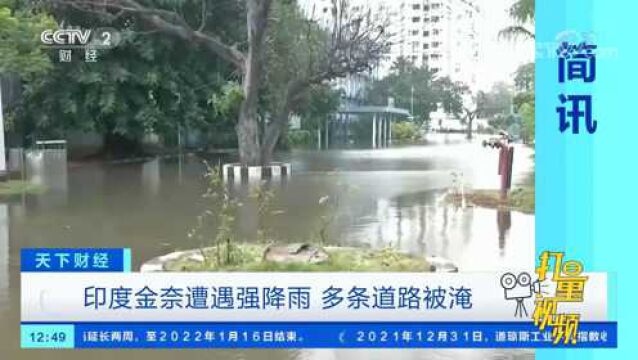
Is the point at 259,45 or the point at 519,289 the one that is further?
the point at 259,45

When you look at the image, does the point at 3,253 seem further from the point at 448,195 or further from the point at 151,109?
the point at 151,109

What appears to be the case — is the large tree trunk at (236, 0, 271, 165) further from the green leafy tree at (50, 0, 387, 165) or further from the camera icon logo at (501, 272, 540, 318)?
the camera icon logo at (501, 272, 540, 318)

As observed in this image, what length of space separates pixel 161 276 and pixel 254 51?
1019 cm

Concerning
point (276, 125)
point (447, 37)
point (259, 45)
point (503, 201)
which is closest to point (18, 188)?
point (259, 45)

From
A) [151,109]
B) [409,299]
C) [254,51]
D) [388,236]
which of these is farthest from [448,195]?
[151,109]

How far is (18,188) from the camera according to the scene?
10.3 m

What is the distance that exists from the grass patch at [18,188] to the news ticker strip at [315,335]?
7.76 meters

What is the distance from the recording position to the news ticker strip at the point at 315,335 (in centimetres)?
280

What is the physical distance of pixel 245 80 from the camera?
43.4ft

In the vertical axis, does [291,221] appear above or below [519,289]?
below

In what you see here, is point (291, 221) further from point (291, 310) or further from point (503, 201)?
point (291, 310)

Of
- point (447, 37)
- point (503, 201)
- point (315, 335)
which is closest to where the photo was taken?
point (315, 335)

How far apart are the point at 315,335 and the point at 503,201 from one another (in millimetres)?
6008

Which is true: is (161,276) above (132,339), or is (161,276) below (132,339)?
above
